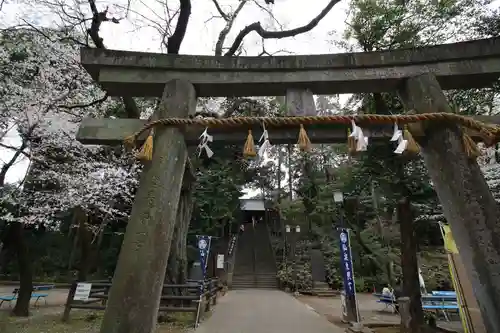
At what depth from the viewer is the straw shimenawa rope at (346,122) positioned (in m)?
3.20

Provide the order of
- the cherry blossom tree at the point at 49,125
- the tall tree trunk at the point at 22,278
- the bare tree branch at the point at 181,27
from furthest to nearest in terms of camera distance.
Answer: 1. the tall tree trunk at the point at 22,278
2. the cherry blossom tree at the point at 49,125
3. the bare tree branch at the point at 181,27

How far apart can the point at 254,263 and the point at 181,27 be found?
19.2 meters

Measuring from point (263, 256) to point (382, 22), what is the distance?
19396mm

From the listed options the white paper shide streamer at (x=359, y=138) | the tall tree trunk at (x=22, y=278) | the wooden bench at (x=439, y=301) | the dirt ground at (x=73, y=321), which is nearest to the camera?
the white paper shide streamer at (x=359, y=138)

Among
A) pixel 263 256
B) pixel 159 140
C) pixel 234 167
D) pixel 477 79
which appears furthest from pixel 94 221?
pixel 477 79

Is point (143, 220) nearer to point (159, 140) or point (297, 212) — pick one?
point (159, 140)

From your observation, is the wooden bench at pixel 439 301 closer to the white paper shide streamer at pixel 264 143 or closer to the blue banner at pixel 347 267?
the blue banner at pixel 347 267

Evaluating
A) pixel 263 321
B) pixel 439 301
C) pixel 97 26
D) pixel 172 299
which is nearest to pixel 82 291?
pixel 172 299

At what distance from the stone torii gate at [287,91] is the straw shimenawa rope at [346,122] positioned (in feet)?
0.35

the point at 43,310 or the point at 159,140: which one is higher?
the point at 159,140

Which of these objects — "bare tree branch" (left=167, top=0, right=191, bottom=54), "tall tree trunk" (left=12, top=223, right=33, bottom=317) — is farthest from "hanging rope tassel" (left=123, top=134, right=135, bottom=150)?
"tall tree trunk" (left=12, top=223, right=33, bottom=317)

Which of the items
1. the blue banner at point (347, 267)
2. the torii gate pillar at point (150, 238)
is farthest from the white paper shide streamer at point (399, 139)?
the blue banner at point (347, 267)

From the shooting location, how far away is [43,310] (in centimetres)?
1014

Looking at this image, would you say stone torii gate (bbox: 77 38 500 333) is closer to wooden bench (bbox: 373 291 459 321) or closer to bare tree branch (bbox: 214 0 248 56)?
bare tree branch (bbox: 214 0 248 56)
